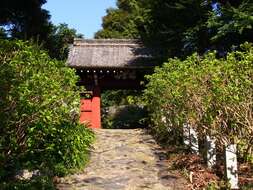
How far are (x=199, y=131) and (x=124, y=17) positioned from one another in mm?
36341

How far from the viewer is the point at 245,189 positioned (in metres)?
7.64

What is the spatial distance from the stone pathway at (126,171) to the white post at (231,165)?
83 centimetres

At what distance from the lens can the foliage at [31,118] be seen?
288 inches

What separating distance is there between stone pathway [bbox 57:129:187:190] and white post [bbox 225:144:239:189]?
2.71 feet

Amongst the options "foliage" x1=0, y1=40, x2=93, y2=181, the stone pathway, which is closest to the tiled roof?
the stone pathway

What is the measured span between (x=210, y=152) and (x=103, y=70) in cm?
1375

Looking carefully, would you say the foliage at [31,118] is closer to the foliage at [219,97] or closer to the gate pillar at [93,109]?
the foliage at [219,97]

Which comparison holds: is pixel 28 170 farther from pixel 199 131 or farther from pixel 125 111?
pixel 125 111

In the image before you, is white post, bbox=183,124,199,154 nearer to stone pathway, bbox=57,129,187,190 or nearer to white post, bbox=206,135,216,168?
stone pathway, bbox=57,129,187,190

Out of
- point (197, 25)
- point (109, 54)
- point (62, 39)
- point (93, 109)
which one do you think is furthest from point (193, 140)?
point (62, 39)

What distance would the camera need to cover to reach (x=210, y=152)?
917cm

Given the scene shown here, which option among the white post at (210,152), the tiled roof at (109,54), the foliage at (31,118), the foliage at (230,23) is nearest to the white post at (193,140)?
the white post at (210,152)

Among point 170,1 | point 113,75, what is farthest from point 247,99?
point 113,75

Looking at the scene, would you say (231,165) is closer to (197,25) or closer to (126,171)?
(126,171)
